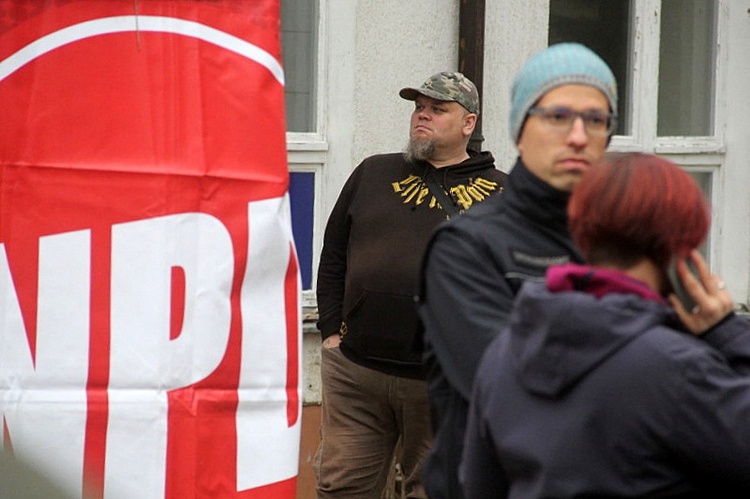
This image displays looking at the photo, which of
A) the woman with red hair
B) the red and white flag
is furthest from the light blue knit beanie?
the red and white flag

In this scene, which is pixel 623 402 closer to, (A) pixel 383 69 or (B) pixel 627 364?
(B) pixel 627 364

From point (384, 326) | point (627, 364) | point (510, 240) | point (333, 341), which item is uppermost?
point (510, 240)

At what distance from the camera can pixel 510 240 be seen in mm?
2592

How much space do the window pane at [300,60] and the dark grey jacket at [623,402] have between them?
4572 mm

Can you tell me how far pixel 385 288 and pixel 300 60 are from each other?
188 cm

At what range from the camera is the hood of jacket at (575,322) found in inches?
78.4

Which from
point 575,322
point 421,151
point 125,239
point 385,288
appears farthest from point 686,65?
point 575,322

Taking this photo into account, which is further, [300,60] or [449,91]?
[300,60]

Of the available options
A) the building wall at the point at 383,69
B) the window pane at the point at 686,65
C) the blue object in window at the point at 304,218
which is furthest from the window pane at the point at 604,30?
the blue object in window at the point at 304,218

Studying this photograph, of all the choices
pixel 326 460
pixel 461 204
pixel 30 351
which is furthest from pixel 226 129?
pixel 326 460

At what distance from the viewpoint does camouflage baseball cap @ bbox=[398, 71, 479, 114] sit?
214 inches

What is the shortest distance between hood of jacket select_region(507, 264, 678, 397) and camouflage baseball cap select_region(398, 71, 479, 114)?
338 centimetres

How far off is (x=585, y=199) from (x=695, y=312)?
24 cm

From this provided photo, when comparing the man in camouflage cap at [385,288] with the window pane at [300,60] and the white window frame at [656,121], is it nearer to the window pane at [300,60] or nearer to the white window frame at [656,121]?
the window pane at [300,60]
